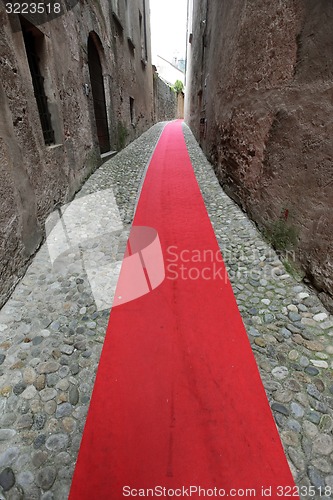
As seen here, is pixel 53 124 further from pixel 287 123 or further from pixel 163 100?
pixel 163 100

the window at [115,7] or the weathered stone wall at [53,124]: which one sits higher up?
the window at [115,7]

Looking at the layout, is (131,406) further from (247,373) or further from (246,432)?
(247,373)

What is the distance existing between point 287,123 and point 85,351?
3083mm

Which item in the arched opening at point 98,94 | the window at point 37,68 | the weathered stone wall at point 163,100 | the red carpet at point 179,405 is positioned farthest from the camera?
the weathered stone wall at point 163,100

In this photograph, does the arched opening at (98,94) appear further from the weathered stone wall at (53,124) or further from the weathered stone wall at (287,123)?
the weathered stone wall at (287,123)

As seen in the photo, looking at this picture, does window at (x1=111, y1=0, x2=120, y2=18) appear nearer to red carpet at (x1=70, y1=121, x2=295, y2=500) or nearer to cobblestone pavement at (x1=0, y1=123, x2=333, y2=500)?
cobblestone pavement at (x1=0, y1=123, x2=333, y2=500)

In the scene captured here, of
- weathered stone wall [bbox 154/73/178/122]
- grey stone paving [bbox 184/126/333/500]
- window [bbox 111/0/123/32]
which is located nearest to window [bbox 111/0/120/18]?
window [bbox 111/0/123/32]

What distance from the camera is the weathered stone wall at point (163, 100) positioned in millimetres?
18734

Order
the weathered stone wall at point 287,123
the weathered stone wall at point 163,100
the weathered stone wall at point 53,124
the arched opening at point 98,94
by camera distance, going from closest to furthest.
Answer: the weathered stone wall at point 287,123
the weathered stone wall at point 53,124
the arched opening at point 98,94
the weathered stone wall at point 163,100

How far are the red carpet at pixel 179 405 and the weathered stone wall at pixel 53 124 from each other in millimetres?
1417

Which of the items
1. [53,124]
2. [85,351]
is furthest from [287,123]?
[53,124]

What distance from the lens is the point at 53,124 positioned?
4117 mm

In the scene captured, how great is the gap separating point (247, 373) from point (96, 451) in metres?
1.12

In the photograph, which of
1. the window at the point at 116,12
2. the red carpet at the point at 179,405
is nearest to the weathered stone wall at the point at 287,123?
the red carpet at the point at 179,405
